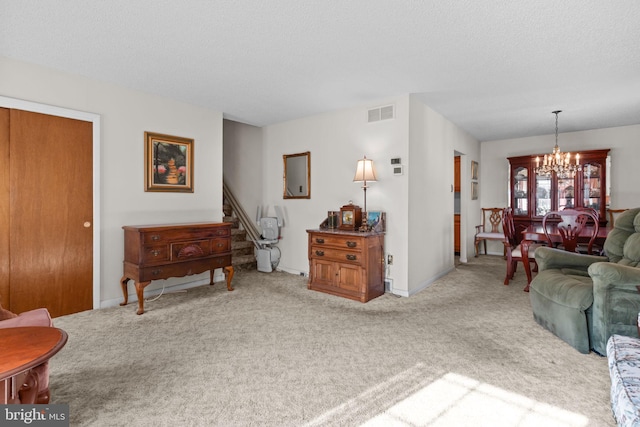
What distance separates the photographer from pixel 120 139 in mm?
3723

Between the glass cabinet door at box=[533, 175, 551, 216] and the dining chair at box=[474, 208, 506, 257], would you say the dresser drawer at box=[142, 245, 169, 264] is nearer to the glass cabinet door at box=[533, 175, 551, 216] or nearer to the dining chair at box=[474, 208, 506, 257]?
the dining chair at box=[474, 208, 506, 257]

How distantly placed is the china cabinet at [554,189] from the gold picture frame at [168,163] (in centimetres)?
583

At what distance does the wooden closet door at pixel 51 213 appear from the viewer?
3.04 meters

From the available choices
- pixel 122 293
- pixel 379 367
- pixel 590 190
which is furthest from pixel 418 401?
pixel 590 190

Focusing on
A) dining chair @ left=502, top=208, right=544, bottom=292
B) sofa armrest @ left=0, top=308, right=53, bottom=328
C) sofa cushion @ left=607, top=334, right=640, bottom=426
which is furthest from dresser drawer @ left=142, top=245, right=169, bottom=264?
dining chair @ left=502, top=208, right=544, bottom=292

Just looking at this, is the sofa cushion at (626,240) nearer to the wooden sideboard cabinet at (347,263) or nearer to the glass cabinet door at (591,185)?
the wooden sideboard cabinet at (347,263)

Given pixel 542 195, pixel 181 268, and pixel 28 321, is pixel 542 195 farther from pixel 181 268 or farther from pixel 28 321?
pixel 28 321

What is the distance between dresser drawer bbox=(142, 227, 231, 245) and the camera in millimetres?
3436

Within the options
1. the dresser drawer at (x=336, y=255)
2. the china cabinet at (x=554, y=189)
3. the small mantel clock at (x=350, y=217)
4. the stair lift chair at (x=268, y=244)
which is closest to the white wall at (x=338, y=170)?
the stair lift chair at (x=268, y=244)

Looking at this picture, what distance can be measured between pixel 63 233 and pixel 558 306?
4.56 metres

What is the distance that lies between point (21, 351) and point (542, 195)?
7.28 metres

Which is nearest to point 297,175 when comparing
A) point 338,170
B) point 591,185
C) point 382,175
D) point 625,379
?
point 338,170

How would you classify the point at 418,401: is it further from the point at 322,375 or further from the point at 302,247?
the point at 302,247

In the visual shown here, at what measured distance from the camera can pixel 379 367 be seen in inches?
89.7
